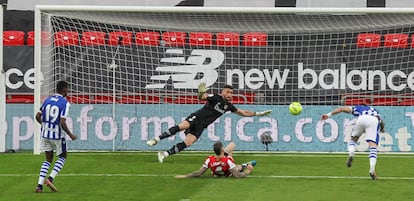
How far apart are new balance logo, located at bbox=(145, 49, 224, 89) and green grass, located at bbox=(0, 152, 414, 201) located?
3039mm

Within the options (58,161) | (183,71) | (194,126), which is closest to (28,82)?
(183,71)

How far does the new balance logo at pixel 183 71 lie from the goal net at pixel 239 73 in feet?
0.09

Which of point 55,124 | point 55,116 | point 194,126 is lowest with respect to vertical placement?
point 194,126

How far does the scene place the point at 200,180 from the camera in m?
18.0

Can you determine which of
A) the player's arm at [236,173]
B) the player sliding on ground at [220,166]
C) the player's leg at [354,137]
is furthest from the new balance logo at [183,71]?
the player's arm at [236,173]

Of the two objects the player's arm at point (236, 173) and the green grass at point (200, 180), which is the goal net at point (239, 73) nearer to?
the green grass at point (200, 180)

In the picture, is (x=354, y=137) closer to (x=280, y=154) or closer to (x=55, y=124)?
(x=280, y=154)

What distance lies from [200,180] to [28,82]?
11.4 m

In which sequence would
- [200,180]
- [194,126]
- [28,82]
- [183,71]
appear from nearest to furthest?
[200,180] → [194,126] → [183,71] → [28,82]

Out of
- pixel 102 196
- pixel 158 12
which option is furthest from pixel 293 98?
pixel 102 196

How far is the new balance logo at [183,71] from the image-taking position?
88.1 ft

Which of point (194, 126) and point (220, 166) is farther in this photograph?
point (194, 126)

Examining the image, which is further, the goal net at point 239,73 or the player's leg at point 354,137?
the goal net at point 239,73

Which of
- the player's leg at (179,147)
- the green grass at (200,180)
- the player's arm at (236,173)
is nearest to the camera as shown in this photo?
the green grass at (200,180)
